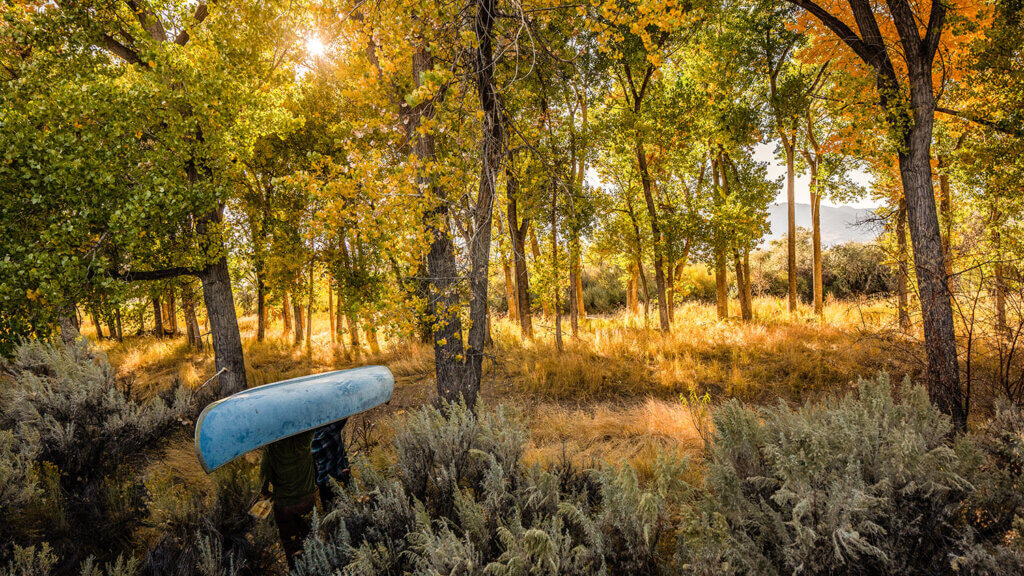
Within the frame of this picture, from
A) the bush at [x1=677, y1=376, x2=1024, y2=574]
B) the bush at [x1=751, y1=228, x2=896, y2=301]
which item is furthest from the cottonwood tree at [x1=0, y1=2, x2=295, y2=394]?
the bush at [x1=751, y1=228, x2=896, y2=301]

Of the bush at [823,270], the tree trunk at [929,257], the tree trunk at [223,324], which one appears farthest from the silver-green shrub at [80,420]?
the bush at [823,270]

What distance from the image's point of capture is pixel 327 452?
11.2 feet

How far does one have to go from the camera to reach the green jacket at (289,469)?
3.01 meters

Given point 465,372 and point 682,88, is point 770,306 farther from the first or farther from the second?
point 465,372

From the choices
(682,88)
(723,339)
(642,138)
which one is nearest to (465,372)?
(642,138)

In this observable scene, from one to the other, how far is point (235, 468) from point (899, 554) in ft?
16.2

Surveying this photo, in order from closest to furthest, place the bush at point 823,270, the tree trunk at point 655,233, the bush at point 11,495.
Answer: the bush at point 11,495 → the tree trunk at point 655,233 → the bush at point 823,270

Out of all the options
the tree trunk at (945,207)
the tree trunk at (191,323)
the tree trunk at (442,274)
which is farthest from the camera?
the tree trunk at (191,323)

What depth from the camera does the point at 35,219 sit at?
5559 millimetres

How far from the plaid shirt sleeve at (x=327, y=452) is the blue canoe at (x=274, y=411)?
31 cm

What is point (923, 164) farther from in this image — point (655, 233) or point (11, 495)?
point (11, 495)

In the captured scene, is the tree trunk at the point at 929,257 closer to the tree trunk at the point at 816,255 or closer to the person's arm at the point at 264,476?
the person's arm at the point at 264,476

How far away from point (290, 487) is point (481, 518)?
67.3 inches

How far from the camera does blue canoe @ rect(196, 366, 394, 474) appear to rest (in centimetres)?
256
